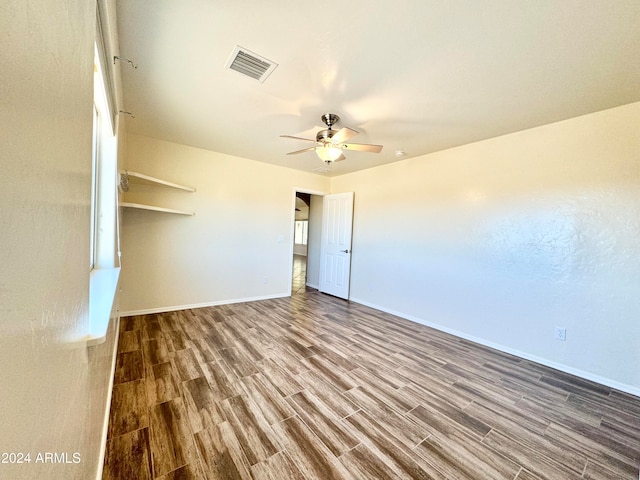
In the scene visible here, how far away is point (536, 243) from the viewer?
9.15ft

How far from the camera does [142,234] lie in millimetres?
3562

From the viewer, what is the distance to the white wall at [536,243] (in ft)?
7.66

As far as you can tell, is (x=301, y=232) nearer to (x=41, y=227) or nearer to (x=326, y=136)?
(x=326, y=136)

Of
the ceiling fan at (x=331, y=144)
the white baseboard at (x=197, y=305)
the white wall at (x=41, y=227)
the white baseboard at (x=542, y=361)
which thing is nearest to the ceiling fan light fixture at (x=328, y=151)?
the ceiling fan at (x=331, y=144)

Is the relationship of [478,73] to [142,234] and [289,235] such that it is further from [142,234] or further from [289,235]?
[142,234]

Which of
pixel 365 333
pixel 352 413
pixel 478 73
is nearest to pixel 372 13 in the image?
pixel 478 73

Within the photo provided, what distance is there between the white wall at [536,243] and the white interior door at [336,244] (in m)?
1.14

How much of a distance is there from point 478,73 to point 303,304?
12.9ft

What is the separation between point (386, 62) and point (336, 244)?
371 centimetres

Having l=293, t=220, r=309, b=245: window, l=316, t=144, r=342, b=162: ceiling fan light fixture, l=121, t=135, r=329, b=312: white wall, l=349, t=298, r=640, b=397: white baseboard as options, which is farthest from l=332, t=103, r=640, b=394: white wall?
l=293, t=220, r=309, b=245: window

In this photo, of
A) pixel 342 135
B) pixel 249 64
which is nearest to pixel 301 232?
pixel 342 135

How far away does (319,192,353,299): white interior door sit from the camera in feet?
16.4

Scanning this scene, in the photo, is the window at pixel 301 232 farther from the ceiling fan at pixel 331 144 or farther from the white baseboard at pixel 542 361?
the ceiling fan at pixel 331 144

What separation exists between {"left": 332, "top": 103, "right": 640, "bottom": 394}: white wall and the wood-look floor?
1.36ft
